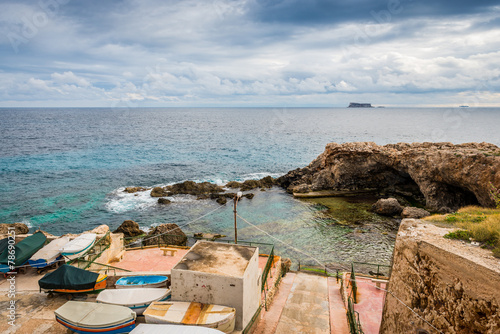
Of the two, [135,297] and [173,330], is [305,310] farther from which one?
[135,297]

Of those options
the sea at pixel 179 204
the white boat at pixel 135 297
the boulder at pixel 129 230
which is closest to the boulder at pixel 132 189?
the sea at pixel 179 204

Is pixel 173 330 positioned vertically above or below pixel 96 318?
above

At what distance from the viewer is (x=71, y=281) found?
11836 millimetres

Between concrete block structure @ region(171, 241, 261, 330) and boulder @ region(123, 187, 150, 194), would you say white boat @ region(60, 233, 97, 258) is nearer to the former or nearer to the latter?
concrete block structure @ region(171, 241, 261, 330)

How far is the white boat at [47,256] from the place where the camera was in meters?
14.4

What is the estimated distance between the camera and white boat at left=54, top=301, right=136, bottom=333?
9.55 meters

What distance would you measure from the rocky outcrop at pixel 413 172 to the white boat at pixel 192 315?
28.5 metres

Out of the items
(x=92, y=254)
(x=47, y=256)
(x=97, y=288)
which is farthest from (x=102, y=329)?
(x=47, y=256)

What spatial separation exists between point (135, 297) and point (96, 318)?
162 cm

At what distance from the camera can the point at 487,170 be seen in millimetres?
27766

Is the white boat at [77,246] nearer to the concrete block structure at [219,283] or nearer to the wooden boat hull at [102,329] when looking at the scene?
the wooden boat hull at [102,329]

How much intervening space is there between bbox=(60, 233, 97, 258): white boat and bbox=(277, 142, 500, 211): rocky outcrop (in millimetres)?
31796

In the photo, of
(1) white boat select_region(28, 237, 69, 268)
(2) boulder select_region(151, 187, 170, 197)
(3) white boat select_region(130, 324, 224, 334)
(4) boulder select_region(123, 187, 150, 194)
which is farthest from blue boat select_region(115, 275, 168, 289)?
(4) boulder select_region(123, 187, 150, 194)

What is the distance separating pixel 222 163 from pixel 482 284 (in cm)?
6055
